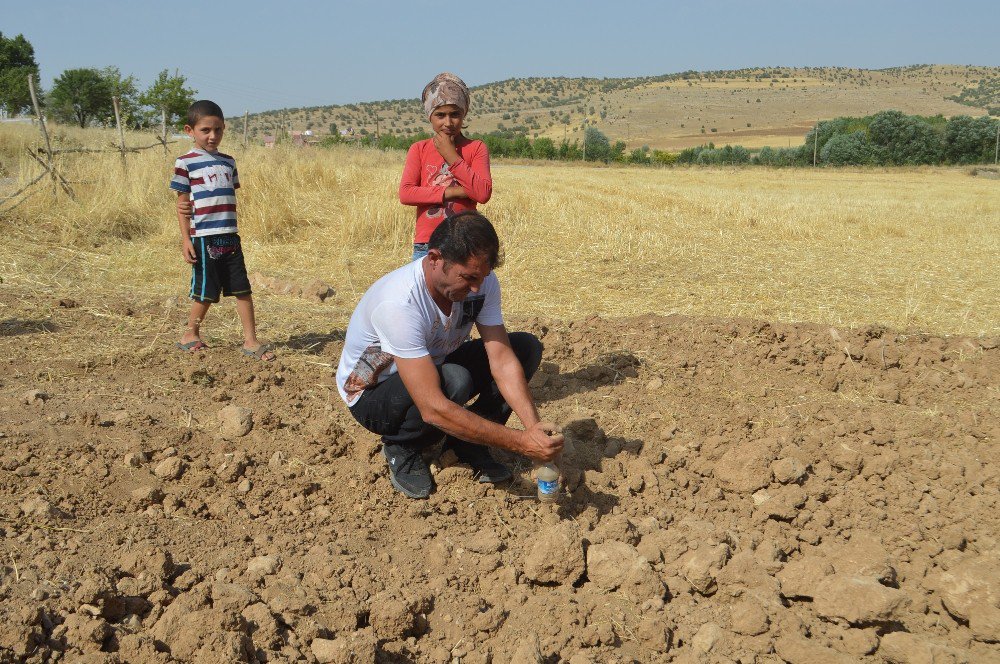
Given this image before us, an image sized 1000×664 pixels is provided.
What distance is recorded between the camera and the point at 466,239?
285 cm

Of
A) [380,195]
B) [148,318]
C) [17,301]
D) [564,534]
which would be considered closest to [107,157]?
[380,195]

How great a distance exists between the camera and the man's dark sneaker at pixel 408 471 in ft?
11.1

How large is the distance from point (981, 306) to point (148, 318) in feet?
23.3

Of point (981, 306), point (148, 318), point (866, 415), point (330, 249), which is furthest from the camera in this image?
point (330, 249)

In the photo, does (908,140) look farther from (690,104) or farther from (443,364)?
(690,104)

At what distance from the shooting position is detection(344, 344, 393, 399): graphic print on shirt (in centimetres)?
332

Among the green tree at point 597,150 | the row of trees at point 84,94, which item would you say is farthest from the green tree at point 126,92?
the green tree at point 597,150

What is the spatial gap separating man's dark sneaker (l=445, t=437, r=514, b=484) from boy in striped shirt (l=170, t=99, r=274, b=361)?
2064 millimetres

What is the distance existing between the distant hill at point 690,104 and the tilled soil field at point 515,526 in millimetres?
58502

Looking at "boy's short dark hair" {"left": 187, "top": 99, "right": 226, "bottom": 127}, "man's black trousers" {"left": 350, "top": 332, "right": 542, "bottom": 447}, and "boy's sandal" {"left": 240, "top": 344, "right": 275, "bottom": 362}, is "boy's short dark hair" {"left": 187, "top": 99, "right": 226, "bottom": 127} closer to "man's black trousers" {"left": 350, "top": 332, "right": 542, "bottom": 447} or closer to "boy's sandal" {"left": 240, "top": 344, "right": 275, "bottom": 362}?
"boy's sandal" {"left": 240, "top": 344, "right": 275, "bottom": 362}

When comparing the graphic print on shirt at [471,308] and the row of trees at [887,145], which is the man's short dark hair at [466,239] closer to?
the graphic print on shirt at [471,308]

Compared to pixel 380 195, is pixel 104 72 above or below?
above

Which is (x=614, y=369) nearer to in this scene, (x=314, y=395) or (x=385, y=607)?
(x=314, y=395)

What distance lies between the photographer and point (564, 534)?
113 inches
